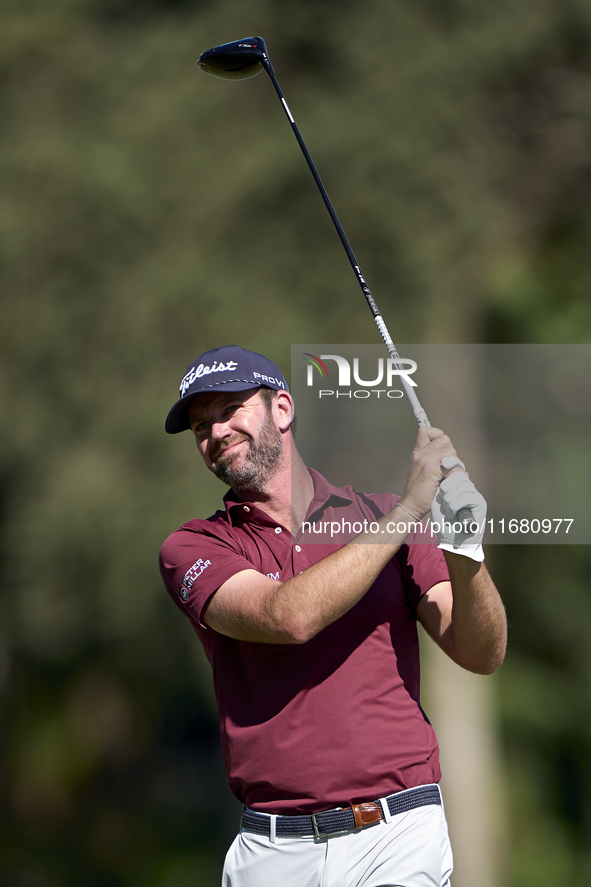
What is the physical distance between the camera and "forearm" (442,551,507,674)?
1513mm

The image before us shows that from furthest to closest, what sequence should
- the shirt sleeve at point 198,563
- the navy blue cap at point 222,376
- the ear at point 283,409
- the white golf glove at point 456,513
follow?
the ear at point 283,409, the navy blue cap at point 222,376, the shirt sleeve at point 198,563, the white golf glove at point 456,513

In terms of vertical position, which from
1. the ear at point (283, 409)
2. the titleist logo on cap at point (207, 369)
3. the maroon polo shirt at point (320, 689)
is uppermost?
the titleist logo on cap at point (207, 369)

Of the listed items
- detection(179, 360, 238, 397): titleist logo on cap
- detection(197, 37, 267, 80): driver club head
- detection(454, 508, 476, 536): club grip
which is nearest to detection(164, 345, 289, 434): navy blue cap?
detection(179, 360, 238, 397): titleist logo on cap

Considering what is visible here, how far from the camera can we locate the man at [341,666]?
1486 mm

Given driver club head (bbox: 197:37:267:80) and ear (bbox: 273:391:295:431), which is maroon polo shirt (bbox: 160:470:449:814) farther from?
driver club head (bbox: 197:37:267:80)

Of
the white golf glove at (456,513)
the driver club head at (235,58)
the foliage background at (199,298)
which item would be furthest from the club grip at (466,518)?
the foliage background at (199,298)

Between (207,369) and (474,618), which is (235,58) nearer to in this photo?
(207,369)

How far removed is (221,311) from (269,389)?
2.28 metres

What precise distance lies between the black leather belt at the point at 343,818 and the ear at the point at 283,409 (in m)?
0.81

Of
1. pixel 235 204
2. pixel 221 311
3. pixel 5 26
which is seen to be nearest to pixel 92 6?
pixel 5 26

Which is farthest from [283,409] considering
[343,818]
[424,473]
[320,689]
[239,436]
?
[343,818]

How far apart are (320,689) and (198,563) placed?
1.16 ft

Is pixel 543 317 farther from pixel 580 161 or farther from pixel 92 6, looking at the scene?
pixel 92 6

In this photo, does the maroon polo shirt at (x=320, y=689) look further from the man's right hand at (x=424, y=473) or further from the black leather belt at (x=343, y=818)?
the man's right hand at (x=424, y=473)
